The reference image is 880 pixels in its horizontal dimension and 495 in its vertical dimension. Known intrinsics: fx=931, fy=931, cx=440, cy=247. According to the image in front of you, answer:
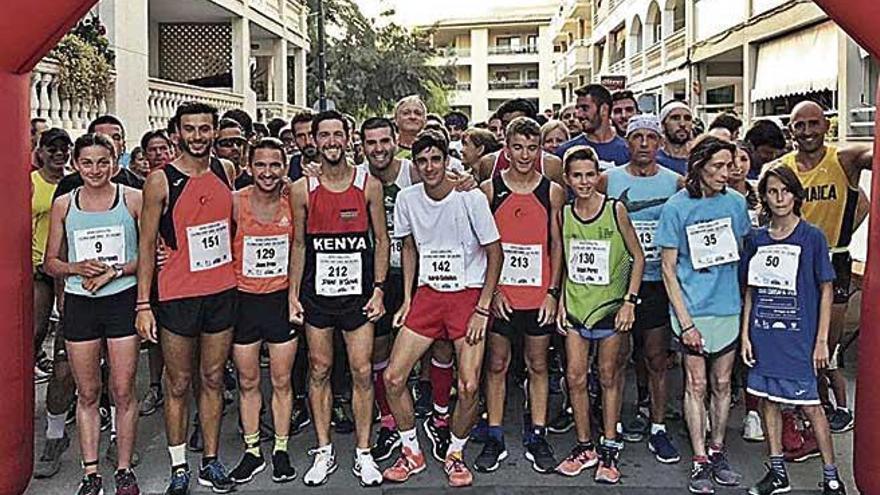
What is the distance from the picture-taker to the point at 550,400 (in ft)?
20.6

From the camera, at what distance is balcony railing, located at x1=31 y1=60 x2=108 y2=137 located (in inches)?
353

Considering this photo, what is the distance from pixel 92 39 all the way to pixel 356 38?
2617 centimetres

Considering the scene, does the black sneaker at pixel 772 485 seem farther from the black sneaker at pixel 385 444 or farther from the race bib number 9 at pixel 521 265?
the black sneaker at pixel 385 444

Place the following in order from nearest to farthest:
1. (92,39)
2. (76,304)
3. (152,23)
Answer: (76,304) → (92,39) → (152,23)

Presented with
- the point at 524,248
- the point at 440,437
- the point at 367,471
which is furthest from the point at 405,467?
the point at 524,248

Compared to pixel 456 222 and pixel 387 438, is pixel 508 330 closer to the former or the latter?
pixel 456 222

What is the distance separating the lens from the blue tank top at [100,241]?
4.46m

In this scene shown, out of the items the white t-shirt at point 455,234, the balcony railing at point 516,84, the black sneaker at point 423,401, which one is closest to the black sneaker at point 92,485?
the white t-shirt at point 455,234

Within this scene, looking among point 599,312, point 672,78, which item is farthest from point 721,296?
point 672,78

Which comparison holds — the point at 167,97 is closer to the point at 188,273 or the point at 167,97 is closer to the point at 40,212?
the point at 40,212

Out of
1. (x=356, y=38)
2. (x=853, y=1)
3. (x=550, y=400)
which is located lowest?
(x=550, y=400)

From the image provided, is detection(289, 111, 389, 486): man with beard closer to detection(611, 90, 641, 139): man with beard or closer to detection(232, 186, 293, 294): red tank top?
detection(232, 186, 293, 294): red tank top

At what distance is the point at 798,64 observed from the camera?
15.3m

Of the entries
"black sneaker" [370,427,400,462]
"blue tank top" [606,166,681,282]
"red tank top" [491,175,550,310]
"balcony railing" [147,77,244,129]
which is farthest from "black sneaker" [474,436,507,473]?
"balcony railing" [147,77,244,129]
